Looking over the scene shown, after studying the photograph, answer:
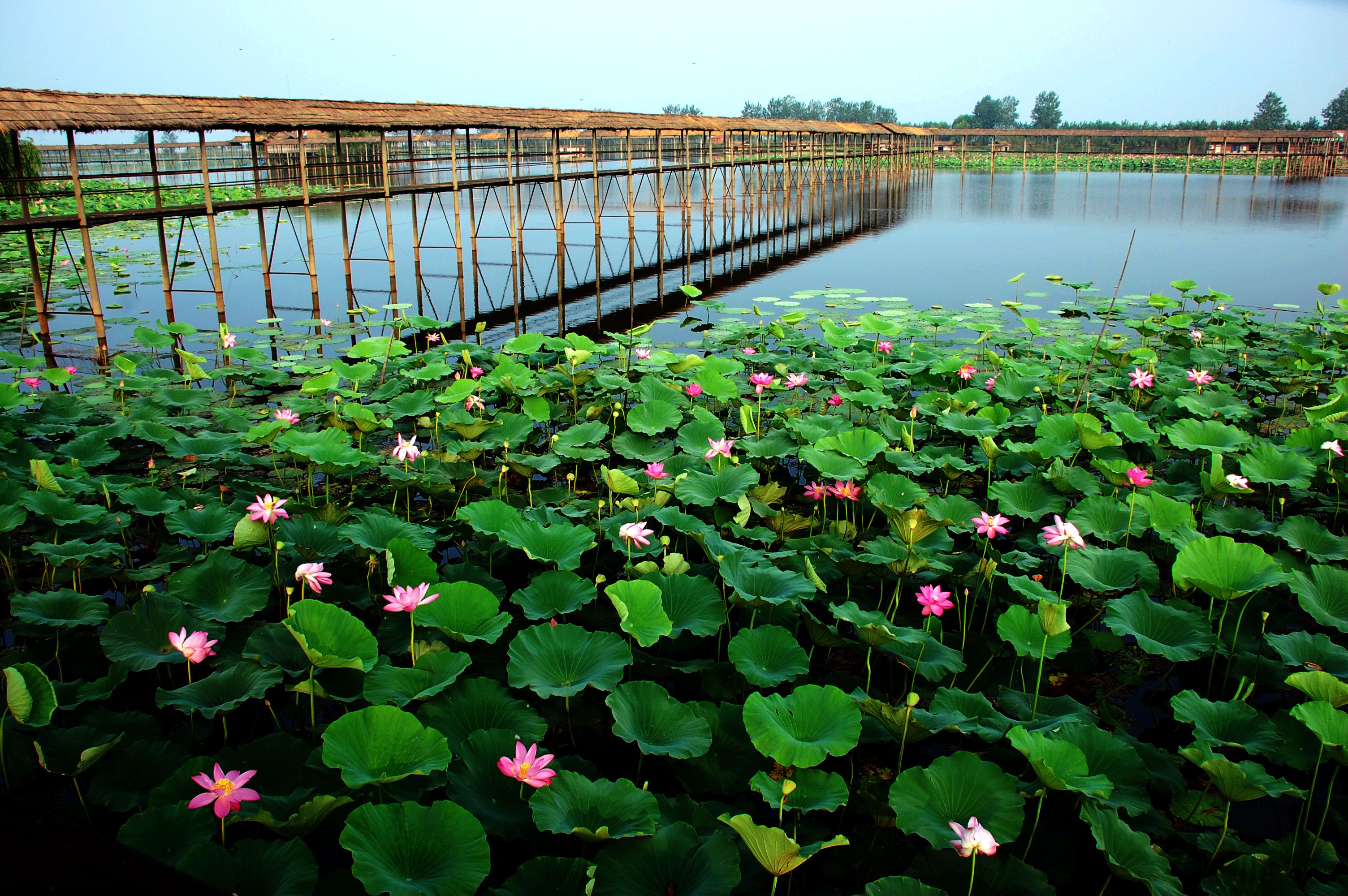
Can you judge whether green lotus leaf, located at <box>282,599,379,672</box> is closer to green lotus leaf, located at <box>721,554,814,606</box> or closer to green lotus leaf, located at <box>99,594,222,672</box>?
green lotus leaf, located at <box>99,594,222,672</box>

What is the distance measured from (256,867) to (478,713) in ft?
1.67

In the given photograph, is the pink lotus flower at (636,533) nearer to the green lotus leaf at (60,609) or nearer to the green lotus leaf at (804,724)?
the green lotus leaf at (804,724)

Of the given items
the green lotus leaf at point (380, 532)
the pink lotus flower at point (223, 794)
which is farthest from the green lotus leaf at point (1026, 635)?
the pink lotus flower at point (223, 794)

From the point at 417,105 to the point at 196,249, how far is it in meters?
7.58

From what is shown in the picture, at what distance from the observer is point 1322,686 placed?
68.2 inches

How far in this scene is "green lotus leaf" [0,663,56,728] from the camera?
1539 millimetres

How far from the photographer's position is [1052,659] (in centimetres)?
240

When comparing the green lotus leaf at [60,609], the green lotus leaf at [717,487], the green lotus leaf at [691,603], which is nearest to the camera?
the green lotus leaf at [60,609]

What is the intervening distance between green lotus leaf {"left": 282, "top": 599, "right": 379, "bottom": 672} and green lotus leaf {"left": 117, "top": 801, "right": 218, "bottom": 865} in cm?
37

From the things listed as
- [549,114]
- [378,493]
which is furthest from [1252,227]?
[378,493]

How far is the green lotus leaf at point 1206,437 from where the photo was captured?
325cm

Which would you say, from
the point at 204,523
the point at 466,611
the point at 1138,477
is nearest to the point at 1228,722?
the point at 1138,477

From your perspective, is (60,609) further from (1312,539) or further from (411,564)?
(1312,539)

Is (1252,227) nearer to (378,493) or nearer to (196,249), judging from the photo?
(378,493)
